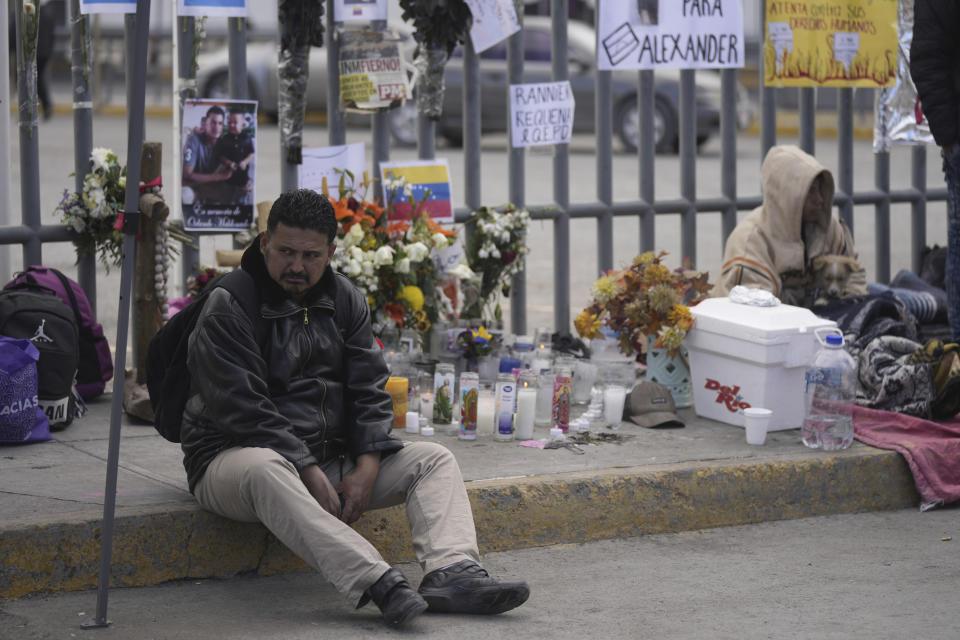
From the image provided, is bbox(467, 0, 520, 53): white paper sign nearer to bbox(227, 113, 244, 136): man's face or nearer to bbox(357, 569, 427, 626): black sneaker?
bbox(227, 113, 244, 136): man's face

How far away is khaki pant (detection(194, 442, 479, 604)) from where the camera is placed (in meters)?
4.04

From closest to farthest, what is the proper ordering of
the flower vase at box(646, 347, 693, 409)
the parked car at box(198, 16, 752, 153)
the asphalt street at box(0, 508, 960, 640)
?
the asphalt street at box(0, 508, 960, 640)
the flower vase at box(646, 347, 693, 409)
the parked car at box(198, 16, 752, 153)

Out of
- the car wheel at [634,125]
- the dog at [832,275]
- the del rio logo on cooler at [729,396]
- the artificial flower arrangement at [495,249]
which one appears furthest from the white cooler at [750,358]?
the car wheel at [634,125]

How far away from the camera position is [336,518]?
4.14 meters

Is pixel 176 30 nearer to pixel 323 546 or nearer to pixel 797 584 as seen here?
pixel 323 546

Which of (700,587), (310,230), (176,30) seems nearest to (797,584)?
(700,587)

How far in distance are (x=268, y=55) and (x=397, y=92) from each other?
1192 cm

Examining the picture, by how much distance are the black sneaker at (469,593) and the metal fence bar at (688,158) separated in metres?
3.52

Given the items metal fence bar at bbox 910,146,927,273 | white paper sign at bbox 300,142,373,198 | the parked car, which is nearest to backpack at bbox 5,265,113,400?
white paper sign at bbox 300,142,373,198

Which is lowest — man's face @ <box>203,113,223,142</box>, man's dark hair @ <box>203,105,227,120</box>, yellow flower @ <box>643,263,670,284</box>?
yellow flower @ <box>643,263,670,284</box>

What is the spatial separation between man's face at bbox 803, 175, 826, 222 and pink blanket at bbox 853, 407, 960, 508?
1.24 meters

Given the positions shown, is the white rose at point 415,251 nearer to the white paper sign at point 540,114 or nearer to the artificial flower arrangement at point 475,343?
the artificial flower arrangement at point 475,343

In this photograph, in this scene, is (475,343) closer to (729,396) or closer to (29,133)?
(729,396)

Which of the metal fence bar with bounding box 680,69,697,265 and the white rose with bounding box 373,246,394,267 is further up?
the metal fence bar with bounding box 680,69,697,265
